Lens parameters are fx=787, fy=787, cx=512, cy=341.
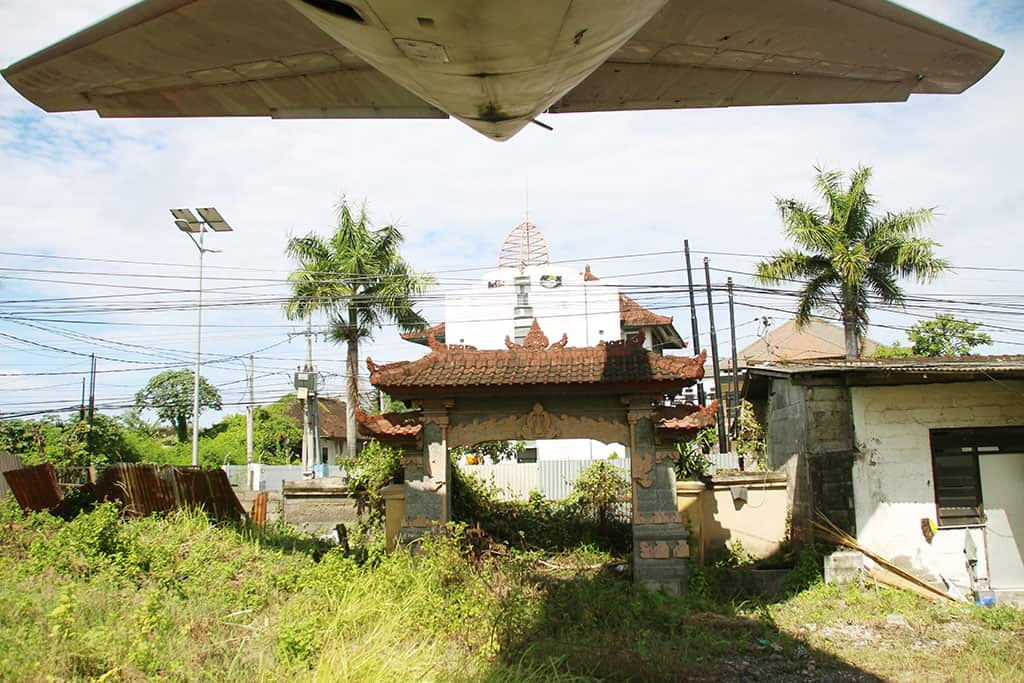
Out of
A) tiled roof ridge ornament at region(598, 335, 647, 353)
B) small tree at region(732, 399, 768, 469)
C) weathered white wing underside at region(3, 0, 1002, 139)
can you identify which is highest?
weathered white wing underside at region(3, 0, 1002, 139)

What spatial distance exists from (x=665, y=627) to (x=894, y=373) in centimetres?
551

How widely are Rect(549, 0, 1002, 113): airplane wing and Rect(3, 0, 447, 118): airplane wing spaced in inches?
45.9

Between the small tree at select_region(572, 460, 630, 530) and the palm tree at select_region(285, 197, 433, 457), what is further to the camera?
the palm tree at select_region(285, 197, 433, 457)

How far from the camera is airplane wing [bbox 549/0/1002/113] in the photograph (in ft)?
12.3

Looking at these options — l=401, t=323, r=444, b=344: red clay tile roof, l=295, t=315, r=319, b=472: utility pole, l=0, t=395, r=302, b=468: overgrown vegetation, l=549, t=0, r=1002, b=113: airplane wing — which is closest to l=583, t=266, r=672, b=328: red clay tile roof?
l=401, t=323, r=444, b=344: red clay tile roof

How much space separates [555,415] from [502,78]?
29.7 ft

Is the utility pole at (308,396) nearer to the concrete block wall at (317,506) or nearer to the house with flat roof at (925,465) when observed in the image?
the concrete block wall at (317,506)

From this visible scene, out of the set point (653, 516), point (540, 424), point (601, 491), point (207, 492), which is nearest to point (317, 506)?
point (207, 492)

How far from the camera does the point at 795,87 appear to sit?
4457 millimetres

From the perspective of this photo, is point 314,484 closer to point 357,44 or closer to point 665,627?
point 665,627

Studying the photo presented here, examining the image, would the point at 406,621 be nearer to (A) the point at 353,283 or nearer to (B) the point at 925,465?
(B) the point at 925,465

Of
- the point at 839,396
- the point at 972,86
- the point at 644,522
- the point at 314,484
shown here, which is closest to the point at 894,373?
the point at 839,396

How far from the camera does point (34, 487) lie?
13180 mm

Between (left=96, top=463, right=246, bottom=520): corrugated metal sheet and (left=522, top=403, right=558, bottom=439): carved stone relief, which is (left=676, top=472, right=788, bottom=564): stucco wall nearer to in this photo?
(left=522, top=403, right=558, bottom=439): carved stone relief
